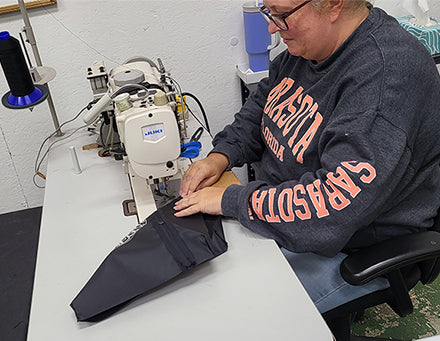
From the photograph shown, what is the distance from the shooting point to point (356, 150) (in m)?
0.94

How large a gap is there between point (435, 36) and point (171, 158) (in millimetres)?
1370

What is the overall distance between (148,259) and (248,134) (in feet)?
1.97

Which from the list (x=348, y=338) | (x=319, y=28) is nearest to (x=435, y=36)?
(x=319, y=28)

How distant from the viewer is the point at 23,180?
6.55 ft

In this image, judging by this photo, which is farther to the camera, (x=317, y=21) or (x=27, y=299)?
(x=27, y=299)

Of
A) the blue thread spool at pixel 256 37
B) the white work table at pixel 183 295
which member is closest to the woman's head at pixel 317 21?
the white work table at pixel 183 295

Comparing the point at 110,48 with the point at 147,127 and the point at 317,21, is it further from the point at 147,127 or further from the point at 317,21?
the point at 317,21

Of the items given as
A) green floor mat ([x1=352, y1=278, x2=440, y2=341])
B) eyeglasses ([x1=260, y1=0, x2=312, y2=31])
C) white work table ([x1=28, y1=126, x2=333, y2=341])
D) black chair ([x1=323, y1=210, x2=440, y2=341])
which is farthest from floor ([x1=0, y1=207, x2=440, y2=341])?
eyeglasses ([x1=260, y1=0, x2=312, y2=31])

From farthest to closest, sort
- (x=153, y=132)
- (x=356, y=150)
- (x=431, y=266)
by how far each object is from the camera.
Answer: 1. (x=431, y=266)
2. (x=153, y=132)
3. (x=356, y=150)

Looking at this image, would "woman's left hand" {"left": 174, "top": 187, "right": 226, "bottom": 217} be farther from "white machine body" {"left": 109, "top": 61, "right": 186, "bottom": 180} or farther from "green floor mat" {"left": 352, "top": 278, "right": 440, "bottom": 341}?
"green floor mat" {"left": 352, "top": 278, "right": 440, "bottom": 341}

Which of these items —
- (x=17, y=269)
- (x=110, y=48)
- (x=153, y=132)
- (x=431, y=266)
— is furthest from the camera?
(x=110, y=48)

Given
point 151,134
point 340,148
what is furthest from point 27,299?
point 340,148

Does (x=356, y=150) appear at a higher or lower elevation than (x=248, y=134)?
higher

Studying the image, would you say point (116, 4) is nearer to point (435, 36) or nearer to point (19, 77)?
point (19, 77)
